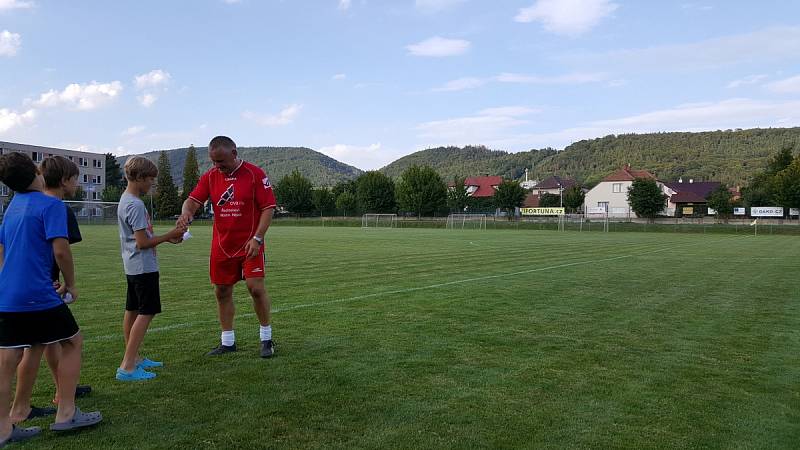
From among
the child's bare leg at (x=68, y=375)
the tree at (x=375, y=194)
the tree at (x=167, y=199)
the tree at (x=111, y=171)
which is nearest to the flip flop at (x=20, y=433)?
the child's bare leg at (x=68, y=375)

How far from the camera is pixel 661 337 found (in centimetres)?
694

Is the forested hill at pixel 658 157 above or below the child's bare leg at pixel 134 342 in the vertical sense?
above

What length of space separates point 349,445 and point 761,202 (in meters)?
89.7

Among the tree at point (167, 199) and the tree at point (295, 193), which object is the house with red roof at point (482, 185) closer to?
the tree at point (295, 193)

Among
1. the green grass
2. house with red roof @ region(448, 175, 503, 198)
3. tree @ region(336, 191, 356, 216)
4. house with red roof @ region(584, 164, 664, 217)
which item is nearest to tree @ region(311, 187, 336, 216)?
tree @ region(336, 191, 356, 216)

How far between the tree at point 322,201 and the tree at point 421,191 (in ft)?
50.8

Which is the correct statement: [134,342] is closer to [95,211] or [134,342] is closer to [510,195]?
[95,211]

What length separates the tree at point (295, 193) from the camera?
311ft

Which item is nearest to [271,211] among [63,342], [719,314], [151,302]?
[151,302]

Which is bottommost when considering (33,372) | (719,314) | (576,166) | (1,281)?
(719,314)

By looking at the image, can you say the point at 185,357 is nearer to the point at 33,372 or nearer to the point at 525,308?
the point at 33,372

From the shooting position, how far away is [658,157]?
155 metres

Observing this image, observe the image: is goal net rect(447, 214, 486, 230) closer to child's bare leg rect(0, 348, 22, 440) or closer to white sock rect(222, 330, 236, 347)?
white sock rect(222, 330, 236, 347)

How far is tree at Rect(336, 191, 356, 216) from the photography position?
94000 mm
